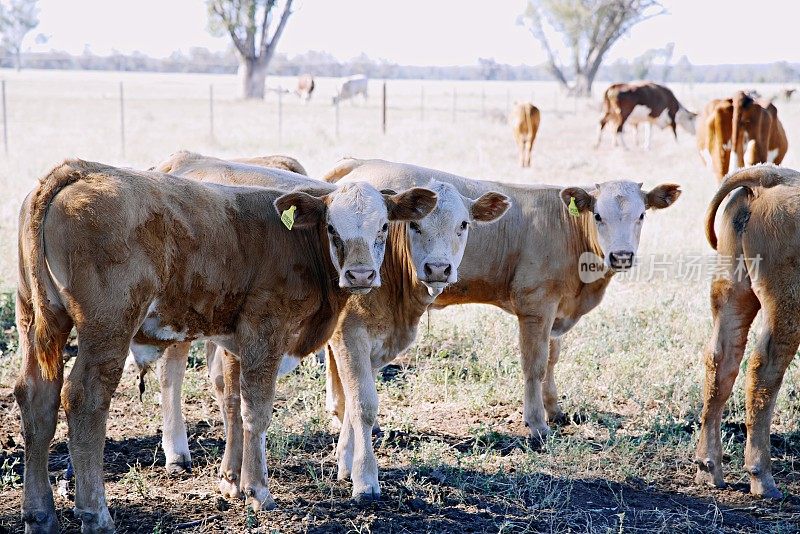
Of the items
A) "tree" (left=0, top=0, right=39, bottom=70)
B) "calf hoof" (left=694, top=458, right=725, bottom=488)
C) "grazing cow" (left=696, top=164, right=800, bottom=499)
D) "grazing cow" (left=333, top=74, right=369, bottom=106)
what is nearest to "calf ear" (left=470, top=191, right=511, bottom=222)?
"grazing cow" (left=696, top=164, right=800, bottom=499)

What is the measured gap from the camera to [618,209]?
6703mm

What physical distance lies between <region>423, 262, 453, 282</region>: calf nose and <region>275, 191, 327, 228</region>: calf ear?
703 mm

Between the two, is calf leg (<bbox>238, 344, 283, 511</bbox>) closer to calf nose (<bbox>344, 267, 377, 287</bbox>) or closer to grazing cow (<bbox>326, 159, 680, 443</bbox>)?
calf nose (<bbox>344, 267, 377, 287</bbox>)

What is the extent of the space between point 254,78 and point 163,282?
44.1 m

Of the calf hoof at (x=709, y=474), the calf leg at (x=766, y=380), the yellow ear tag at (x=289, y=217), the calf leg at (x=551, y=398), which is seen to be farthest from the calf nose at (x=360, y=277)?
the calf leg at (x=551, y=398)

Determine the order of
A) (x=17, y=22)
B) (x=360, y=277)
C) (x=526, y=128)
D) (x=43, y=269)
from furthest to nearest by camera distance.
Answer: (x=17, y=22) < (x=526, y=128) < (x=360, y=277) < (x=43, y=269)

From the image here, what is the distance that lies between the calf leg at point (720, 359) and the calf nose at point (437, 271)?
5.84 feet

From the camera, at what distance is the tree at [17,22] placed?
86.4m

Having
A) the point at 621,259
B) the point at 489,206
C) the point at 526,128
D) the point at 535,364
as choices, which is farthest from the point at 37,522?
the point at 526,128

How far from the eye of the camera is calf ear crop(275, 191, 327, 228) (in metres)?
5.01

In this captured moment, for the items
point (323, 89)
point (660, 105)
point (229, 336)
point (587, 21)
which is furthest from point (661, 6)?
point (229, 336)

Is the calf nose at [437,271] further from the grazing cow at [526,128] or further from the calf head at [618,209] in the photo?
the grazing cow at [526,128]

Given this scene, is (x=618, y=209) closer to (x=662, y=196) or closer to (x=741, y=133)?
(x=662, y=196)

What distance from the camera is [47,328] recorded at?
446 cm
